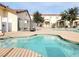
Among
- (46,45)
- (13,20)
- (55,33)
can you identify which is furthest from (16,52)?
(55,33)

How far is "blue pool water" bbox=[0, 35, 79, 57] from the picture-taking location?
4.72 metres

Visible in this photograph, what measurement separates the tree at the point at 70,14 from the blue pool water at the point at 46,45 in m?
0.62

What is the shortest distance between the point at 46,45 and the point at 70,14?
1.14 metres

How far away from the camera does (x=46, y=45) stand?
492cm

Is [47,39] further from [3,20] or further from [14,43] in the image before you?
[3,20]

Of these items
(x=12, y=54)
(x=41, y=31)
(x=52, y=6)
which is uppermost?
(x=52, y=6)

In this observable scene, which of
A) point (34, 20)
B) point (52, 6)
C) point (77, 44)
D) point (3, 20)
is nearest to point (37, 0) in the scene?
point (52, 6)

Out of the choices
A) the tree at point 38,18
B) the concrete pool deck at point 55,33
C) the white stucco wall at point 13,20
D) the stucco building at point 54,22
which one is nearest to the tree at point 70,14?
the stucco building at point 54,22

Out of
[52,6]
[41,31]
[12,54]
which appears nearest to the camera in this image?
[12,54]

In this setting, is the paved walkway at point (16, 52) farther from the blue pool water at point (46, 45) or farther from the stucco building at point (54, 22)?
the stucco building at point (54, 22)

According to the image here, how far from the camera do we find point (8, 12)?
197 inches

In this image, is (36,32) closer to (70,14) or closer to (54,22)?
(54,22)

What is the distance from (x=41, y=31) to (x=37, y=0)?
3.28 ft

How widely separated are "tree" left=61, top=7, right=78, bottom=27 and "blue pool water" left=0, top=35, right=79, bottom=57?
0.62m
